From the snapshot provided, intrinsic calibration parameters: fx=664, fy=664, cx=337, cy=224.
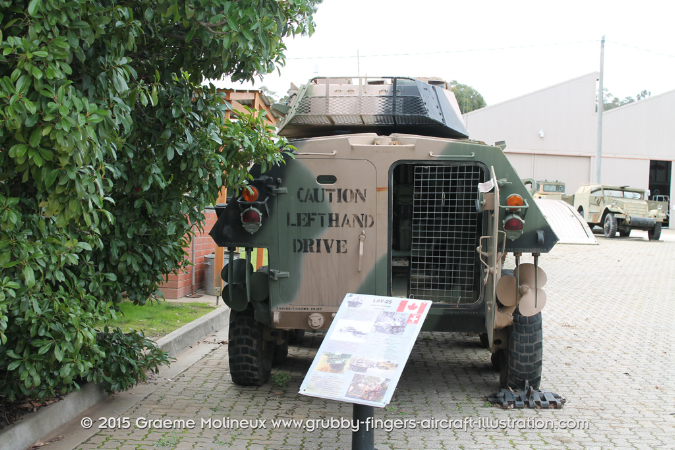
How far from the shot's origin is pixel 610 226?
945 inches

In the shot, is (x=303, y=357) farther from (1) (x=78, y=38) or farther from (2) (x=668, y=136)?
(2) (x=668, y=136)

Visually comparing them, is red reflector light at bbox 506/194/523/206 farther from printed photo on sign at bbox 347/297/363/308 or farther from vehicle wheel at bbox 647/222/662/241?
vehicle wheel at bbox 647/222/662/241

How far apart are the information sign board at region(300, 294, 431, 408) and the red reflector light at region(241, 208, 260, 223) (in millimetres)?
1321

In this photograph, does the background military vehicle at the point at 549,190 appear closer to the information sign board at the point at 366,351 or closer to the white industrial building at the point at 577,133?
the white industrial building at the point at 577,133

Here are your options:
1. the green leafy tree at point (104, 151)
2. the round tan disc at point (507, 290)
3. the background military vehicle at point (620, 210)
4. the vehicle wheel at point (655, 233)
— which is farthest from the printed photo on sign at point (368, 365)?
the vehicle wheel at point (655, 233)

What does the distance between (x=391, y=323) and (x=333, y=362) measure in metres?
0.39

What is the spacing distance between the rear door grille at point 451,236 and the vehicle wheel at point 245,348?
52.4 inches

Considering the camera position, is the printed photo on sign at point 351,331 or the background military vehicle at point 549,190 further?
the background military vehicle at point 549,190

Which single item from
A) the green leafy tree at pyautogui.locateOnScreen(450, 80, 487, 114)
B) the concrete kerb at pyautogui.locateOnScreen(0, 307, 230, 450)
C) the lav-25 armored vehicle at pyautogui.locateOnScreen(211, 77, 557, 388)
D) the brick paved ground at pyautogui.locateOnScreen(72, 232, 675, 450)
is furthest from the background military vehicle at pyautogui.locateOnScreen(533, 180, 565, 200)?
the green leafy tree at pyautogui.locateOnScreen(450, 80, 487, 114)

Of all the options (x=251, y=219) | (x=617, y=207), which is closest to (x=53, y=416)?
(x=251, y=219)

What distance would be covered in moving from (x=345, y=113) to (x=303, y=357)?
249 cm

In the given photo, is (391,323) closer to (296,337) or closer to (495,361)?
(495,361)

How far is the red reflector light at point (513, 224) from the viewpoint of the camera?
4.69 meters

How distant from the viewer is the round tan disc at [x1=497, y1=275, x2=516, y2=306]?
4.81 m
